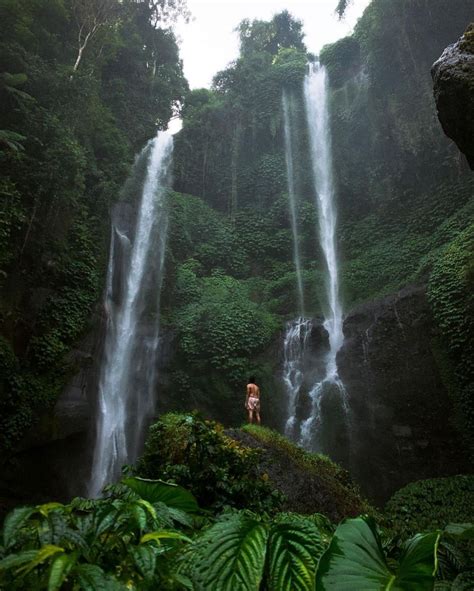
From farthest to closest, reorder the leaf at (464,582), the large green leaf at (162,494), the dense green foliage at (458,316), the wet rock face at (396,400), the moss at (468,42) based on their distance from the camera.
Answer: the dense green foliage at (458,316), the wet rock face at (396,400), the moss at (468,42), the large green leaf at (162,494), the leaf at (464,582)

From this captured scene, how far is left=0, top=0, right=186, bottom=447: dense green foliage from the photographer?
9.96 metres

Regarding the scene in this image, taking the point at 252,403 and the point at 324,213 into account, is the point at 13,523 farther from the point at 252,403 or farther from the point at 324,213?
the point at 324,213

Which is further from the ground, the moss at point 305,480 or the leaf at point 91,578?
the moss at point 305,480

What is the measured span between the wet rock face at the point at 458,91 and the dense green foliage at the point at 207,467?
18.9 feet

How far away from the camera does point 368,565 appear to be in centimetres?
117

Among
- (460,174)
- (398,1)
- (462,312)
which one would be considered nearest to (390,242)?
(460,174)

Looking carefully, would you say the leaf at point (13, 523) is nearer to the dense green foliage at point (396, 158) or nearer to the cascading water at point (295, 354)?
the cascading water at point (295, 354)

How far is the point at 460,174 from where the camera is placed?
1556cm

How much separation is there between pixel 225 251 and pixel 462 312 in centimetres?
1171

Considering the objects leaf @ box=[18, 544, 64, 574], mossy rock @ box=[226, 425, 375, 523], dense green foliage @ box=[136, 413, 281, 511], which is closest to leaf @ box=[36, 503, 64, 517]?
leaf @ box=[18, 544, 64, 574]

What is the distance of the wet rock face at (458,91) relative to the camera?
19.3 ft

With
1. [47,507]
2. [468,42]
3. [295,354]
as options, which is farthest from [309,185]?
[47,507]

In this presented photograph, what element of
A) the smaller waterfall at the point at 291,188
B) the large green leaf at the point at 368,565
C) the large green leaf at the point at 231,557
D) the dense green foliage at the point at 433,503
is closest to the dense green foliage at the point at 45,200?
the smaller waterfall at the point at 291,188

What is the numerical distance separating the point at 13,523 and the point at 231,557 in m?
0.71
